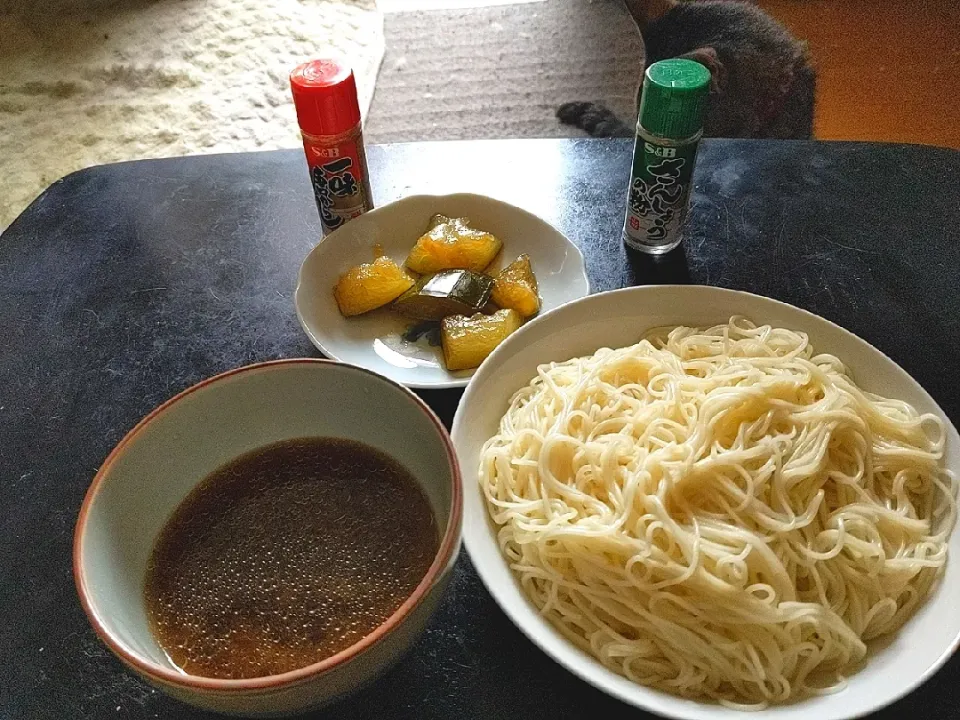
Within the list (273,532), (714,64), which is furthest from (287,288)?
(714,64)

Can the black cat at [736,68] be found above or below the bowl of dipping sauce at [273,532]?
below

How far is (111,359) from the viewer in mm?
1336

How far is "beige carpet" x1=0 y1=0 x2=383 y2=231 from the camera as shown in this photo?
9.78ft

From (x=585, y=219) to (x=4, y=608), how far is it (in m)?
1.19

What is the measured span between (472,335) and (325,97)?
1.65 ft

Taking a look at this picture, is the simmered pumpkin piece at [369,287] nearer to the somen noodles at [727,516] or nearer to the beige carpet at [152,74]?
the somen noodles at [727,516]

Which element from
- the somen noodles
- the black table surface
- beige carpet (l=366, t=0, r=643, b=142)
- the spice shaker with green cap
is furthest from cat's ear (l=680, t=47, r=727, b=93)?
the somen noodles

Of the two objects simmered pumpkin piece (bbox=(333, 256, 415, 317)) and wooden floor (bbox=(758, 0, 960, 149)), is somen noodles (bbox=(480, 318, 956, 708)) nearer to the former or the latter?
simmered pumpkin piece (bbox=(333, 256, 415, 317))

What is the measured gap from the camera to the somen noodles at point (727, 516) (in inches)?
34.0

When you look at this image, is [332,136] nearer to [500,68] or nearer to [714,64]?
[714,64]

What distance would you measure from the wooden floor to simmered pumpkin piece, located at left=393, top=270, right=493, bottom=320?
2.08 meters

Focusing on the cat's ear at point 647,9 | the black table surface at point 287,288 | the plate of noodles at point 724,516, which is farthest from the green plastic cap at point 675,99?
the cat's ear at point 647,9

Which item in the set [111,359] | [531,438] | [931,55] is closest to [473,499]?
[531,438]

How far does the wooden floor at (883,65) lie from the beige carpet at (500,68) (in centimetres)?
75
